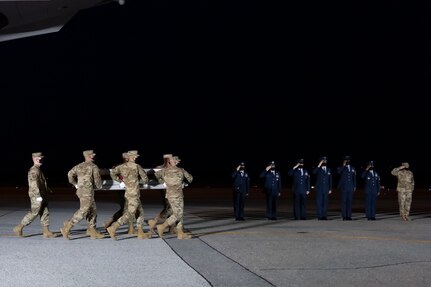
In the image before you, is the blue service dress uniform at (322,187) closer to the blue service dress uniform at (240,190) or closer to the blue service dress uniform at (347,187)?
the blue service dress uniform at (347,187)

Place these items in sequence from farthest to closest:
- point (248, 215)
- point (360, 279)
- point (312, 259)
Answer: point (248, 215)
point (312, 259)
point (360, 279)

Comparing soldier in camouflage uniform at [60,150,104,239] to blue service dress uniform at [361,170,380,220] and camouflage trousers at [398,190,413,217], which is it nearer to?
blue service dress uniform at [361,170,380,220]

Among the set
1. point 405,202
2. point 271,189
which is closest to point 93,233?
point 271,189

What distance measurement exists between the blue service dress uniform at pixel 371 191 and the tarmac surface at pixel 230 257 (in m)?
2.01

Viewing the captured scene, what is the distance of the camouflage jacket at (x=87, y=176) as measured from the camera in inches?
466

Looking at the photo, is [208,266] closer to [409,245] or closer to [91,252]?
[91,252]

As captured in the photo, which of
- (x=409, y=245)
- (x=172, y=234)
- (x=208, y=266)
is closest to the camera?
(x=208, y=266)

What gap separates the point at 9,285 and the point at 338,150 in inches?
3021

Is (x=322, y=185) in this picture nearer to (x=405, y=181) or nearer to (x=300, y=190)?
(x=300, y=190)

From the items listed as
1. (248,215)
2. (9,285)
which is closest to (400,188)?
(248,215)

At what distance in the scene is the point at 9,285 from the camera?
7133mm

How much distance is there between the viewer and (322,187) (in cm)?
1677

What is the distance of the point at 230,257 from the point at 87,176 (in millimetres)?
3559

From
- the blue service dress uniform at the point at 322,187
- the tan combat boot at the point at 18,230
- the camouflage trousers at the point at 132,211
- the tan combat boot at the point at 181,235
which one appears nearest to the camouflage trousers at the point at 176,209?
the tan combat boot at the point at 181,235
